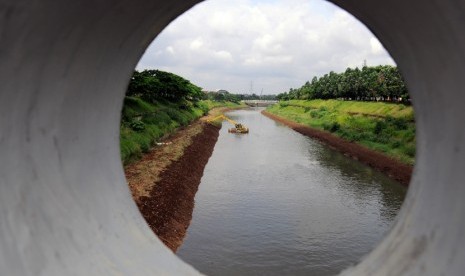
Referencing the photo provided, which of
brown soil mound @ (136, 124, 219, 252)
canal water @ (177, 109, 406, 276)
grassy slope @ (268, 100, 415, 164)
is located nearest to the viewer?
canal water @ (177, 109, 406, 276)

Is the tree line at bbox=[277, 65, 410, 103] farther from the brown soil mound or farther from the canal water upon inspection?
the brown soil mound

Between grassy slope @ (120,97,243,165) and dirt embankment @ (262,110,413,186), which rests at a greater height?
grassy slope @ (120,97,243,165)

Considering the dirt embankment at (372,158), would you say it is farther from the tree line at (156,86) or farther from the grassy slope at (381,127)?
the tree line at (156,86)

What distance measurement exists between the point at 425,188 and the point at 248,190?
17039mm

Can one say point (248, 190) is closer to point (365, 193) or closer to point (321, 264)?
point (365, 193)

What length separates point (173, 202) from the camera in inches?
643

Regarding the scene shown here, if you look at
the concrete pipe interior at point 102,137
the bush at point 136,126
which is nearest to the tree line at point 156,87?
the bush at point 136,126

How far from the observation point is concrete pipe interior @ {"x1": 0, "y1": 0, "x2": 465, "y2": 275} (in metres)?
3.06

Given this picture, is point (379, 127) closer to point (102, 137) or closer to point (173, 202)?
point (173, 202)

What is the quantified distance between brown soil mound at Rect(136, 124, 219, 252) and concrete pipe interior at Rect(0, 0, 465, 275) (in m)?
8.28

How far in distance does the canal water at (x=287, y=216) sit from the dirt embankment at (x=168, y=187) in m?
0.48

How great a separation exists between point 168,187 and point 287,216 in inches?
194

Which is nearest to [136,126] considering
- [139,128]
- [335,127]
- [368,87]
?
[139,128]

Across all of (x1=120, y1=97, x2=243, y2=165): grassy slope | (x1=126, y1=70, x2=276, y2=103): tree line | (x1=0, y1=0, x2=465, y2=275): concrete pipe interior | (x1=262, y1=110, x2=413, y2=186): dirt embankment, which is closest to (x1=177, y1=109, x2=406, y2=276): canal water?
(x1=262, y1=110, x2=413, y2=186): dirt embankment
